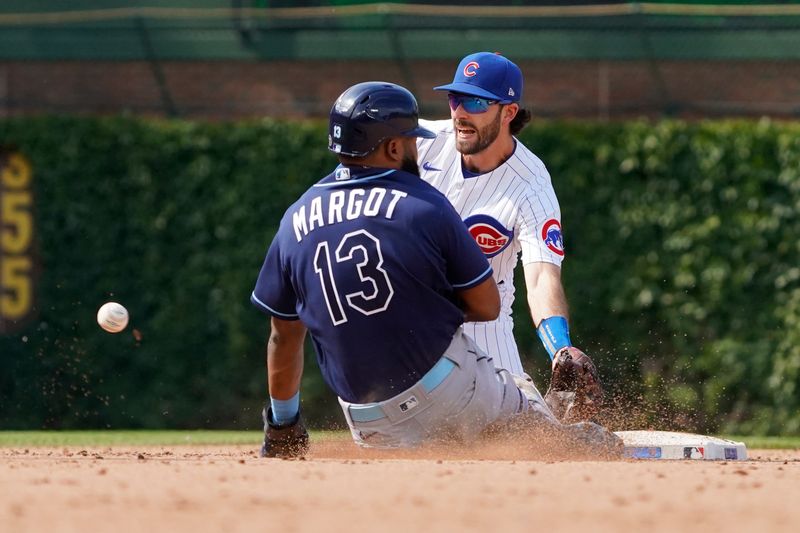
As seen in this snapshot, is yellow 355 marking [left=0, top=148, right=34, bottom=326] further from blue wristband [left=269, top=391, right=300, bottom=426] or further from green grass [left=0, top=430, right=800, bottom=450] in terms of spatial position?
blue wristband [left=269, top=391, right=300, bottom=426]

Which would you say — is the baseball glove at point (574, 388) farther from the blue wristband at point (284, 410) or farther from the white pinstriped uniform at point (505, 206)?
the blue wristband at point (284, 410)

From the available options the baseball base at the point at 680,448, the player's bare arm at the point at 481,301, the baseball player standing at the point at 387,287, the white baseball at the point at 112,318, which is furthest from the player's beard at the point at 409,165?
the white baseball at the point at 112,318

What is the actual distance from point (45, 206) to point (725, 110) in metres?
6.53

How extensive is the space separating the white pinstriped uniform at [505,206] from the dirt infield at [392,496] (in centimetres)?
136

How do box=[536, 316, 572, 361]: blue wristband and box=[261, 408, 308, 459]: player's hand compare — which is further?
box=[536, 316, 572, 361]: blue wristband

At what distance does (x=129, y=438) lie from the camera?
11.1m

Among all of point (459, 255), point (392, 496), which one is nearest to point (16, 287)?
point (459, 255)

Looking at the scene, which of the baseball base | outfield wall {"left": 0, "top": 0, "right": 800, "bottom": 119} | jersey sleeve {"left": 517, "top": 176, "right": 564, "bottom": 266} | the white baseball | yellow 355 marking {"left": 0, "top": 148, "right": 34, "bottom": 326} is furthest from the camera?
outfield wall {"left": 0, "top": 0, "right": 800, "bottom": 119}

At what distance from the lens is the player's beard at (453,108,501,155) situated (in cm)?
688

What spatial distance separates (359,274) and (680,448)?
101 inches

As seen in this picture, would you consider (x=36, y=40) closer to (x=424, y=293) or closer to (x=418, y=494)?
(x=424, y=293)

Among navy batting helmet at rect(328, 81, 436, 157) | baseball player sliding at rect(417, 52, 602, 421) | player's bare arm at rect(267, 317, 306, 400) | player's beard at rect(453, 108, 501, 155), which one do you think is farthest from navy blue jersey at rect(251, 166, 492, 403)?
player's beard at rect(453, 108, 501, 155)

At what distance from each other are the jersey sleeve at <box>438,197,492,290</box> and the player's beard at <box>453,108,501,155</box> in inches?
52.5

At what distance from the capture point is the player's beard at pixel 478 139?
6.88 m
